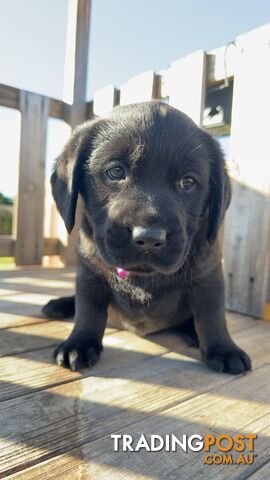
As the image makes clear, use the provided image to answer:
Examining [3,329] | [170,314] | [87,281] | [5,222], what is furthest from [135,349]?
[5,222]

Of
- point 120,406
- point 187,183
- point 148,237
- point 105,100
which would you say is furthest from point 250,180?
point 105,100

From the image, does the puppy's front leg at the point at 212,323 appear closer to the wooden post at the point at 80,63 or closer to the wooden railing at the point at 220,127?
the wooden railing at the point at 220,127

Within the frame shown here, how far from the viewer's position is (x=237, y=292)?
2.26 meters

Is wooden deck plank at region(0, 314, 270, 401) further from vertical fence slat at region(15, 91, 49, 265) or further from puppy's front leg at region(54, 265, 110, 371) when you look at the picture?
vertical fence slat at region(15, 91, 49, 265)

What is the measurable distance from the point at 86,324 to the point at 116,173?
59 cm

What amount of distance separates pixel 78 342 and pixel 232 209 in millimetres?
1309

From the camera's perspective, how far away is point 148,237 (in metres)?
1.09

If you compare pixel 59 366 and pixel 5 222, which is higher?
pixel 5 222

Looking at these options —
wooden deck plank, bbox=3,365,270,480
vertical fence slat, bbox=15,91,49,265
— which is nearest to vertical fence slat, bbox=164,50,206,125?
vertical fence slat, bbox=15,91,49,265

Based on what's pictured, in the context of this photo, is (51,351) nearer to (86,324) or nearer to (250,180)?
(86,324)

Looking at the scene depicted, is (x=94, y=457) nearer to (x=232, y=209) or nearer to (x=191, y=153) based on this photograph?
(x=191, y=153)

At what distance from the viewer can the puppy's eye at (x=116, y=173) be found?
1.30 meters

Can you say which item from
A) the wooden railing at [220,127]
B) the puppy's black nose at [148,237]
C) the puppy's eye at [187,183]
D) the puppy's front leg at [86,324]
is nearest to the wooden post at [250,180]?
the wooden railing at [220,127]

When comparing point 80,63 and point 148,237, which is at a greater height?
point 80,63
